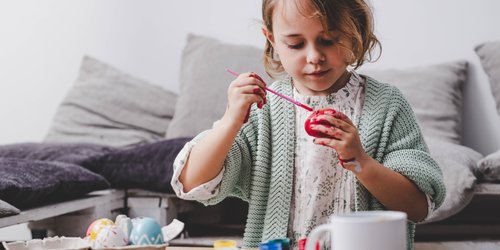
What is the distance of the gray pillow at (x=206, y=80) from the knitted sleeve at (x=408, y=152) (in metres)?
1.23

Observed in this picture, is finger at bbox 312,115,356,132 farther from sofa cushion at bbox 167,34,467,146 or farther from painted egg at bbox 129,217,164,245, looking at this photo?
sofa cushion at bbox 167,34,467,146

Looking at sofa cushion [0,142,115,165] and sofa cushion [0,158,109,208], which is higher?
sofa cushion [0,142,115,165]

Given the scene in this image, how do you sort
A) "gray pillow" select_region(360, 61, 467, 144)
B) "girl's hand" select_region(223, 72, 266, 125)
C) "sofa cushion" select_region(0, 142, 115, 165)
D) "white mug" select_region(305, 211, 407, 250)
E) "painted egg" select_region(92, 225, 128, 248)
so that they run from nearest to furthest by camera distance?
"white mug" select_region(305, 211, 407, 250)
"painted egg" select_region(92, 225, 128, 248)
"girl's hand" select_region(223, 72, 266, 125)
"sofa cushion" select_region(0, 142, 115, 165)
"gray pillow" select_region(360, 61, 467, 144)

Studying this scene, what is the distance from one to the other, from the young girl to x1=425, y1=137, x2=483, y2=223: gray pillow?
797 mm

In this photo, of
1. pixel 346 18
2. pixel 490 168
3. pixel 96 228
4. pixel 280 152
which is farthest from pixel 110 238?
pixel 490 168

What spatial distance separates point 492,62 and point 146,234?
1888mm

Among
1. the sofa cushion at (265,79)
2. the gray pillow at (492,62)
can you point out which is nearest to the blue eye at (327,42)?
the sofa cushion at (265,79)

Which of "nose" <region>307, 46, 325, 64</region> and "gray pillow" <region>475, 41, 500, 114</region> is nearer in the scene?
"nose" <region>307, 46, 325, 64</region>

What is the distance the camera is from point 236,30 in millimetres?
2809

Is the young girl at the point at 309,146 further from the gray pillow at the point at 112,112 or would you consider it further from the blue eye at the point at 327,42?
the gray pillow at the point at 112,112

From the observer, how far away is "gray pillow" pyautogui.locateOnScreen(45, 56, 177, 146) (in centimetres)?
263

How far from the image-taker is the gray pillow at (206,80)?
8.03 feet

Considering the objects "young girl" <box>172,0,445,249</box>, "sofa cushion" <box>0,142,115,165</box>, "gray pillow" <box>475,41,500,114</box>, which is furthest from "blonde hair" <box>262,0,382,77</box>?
"gray pillow" <box>475,41,500,114</box>

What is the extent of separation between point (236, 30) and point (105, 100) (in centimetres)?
57
